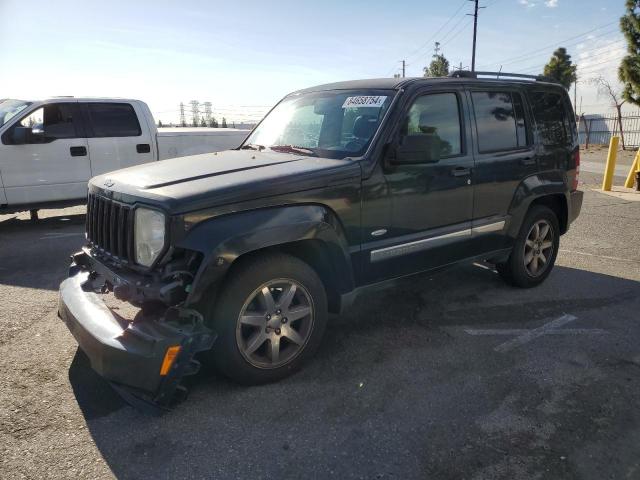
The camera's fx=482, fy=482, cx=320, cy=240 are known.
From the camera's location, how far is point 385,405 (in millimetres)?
3010

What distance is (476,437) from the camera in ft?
8.86

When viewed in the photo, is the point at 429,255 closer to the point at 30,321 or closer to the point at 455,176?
the point at 455,176

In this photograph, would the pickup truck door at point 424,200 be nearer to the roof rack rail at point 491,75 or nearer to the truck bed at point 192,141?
the roof rack rail at point 491,75

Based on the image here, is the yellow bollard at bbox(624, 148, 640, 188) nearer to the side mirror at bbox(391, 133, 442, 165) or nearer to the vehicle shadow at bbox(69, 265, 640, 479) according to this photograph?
the vehicle shadow at bbox(69, 265, 640, 479)

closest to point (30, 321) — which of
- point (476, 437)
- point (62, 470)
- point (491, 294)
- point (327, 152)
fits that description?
point (62, 470)

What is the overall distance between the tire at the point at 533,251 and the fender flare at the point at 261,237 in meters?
2.27

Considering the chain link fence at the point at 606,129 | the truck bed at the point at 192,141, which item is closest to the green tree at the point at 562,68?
the chain link fence at the point at 606,129

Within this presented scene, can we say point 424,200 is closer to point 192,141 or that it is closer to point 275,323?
point 275,323

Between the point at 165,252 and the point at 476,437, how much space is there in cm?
204

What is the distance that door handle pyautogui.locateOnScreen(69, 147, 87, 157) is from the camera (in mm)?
8148

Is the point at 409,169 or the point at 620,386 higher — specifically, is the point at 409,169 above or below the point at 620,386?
above

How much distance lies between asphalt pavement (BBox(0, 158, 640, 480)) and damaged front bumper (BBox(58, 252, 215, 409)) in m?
0.28

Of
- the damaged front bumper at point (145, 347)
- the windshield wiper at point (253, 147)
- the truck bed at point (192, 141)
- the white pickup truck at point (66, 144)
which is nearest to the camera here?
the damaged front bumper at point (145, 347)

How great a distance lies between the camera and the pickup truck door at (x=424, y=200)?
354 cm
